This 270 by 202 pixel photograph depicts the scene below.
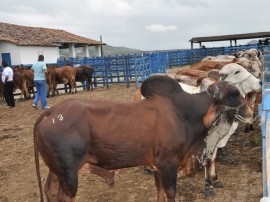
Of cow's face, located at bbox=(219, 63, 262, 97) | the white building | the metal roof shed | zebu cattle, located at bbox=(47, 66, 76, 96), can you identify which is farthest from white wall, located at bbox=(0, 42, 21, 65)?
cow's face, located at bbox=(219, 63, 262, 97)

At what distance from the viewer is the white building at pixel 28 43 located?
2534 cm

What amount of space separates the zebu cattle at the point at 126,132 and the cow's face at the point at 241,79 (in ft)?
5.27

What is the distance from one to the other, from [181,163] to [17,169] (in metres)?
3.25

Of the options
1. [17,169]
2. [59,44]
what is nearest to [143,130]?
[17,169]

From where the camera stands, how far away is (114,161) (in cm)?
307

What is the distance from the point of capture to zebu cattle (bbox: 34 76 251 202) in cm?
290

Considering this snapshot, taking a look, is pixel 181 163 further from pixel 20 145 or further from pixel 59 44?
pixel 59 44

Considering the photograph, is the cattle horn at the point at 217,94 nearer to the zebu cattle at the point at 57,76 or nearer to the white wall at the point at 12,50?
the zebu cattle at the point at 57,76

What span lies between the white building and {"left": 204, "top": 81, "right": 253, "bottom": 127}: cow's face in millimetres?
23721

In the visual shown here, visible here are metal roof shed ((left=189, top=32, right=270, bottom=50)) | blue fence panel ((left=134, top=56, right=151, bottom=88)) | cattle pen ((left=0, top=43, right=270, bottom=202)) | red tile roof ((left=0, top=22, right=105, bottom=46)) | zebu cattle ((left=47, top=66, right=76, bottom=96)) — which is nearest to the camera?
cattle pen ((left=0, top=43, right=270, bottom=202))

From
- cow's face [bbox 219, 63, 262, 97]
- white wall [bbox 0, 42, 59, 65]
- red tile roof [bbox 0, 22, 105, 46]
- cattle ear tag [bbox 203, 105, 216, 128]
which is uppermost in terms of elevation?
red tile roof [bbox 0, 22, 105, 46]

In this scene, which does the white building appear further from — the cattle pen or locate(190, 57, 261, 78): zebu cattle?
the cattle pen

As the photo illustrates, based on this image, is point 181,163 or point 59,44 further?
point 59,44

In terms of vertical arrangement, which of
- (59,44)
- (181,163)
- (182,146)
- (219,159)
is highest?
(59,44)
